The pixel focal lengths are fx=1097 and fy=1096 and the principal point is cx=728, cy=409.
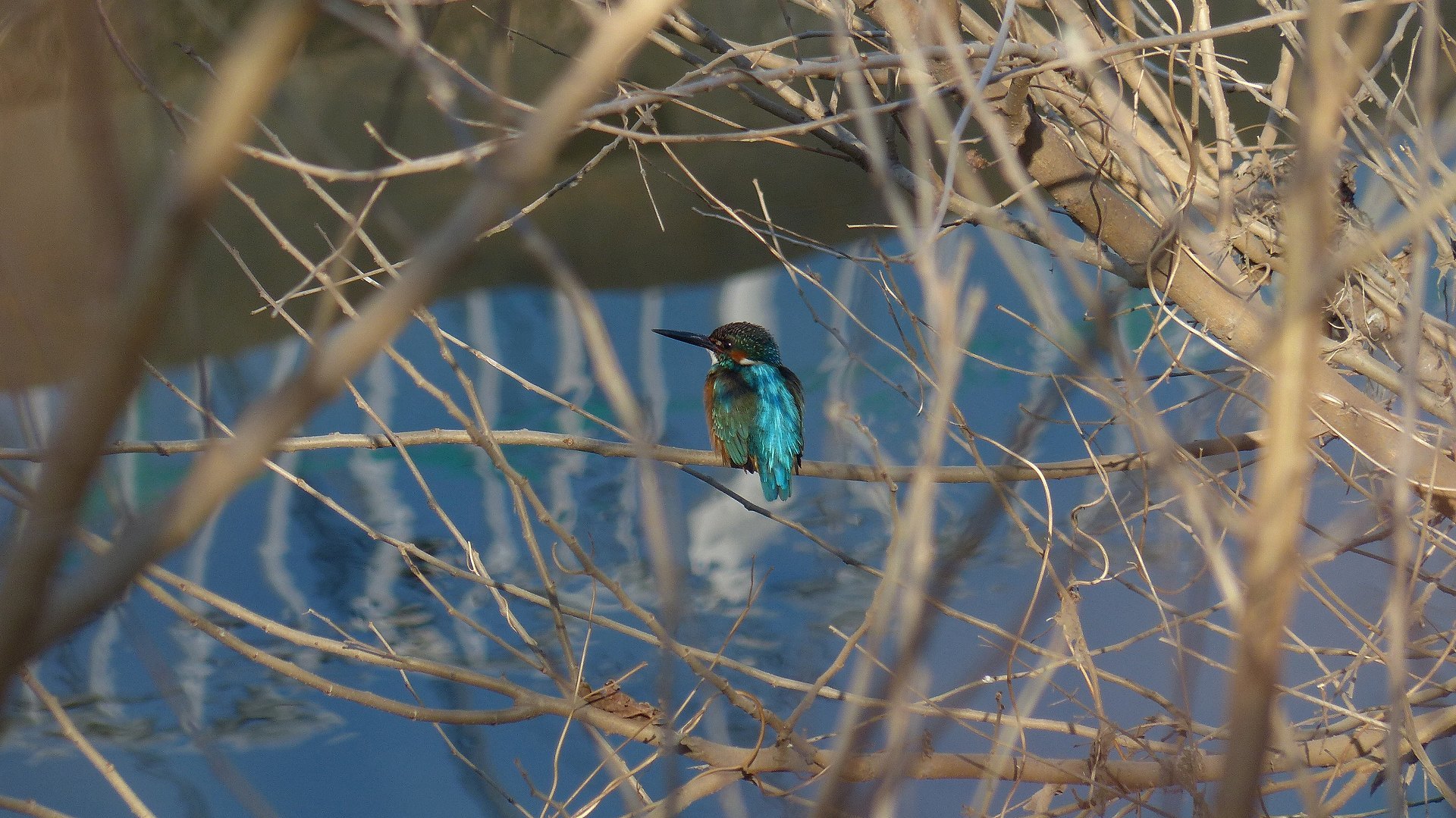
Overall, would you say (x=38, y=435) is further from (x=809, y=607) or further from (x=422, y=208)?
(x=422, y=208)

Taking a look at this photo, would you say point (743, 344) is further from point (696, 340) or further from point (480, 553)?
point (480, 553)

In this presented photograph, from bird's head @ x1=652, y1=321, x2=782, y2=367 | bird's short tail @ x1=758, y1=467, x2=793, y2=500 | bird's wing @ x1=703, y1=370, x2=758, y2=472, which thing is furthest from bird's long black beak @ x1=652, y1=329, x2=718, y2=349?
bird's short tail @ x1=758, y1=467, x2=793, y2=500

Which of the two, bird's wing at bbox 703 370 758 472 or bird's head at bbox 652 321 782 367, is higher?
bird's head at bbox 652 321 782 367

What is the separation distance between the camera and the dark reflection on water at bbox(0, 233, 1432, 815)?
4.57 m

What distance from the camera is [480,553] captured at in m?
4.76

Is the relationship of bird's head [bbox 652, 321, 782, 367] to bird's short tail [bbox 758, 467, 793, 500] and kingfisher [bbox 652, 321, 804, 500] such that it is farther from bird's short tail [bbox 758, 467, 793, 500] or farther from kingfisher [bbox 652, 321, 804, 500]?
bird's short tail [bbox 758, 467, 793, 500]

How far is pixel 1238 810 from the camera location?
1.68 feet

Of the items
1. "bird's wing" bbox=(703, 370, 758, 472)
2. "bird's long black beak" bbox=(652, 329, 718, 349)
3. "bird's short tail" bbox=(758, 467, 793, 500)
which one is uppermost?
"bird's long black beak" bbox=(652, 329, 718, 349)

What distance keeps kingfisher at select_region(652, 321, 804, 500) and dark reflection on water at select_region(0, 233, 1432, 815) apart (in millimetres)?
333

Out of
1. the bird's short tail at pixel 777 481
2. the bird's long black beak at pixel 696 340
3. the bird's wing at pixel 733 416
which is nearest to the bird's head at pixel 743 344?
the bird's long black beak at pixel 696 340

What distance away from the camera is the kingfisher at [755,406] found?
357 cm

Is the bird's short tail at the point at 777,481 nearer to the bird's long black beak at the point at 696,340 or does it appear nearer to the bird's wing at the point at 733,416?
the bird's wing at the point at 733,416

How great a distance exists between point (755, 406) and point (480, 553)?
1.74 metres

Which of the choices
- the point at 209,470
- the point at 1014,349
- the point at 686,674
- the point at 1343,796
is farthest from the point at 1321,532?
the point at 686,674
